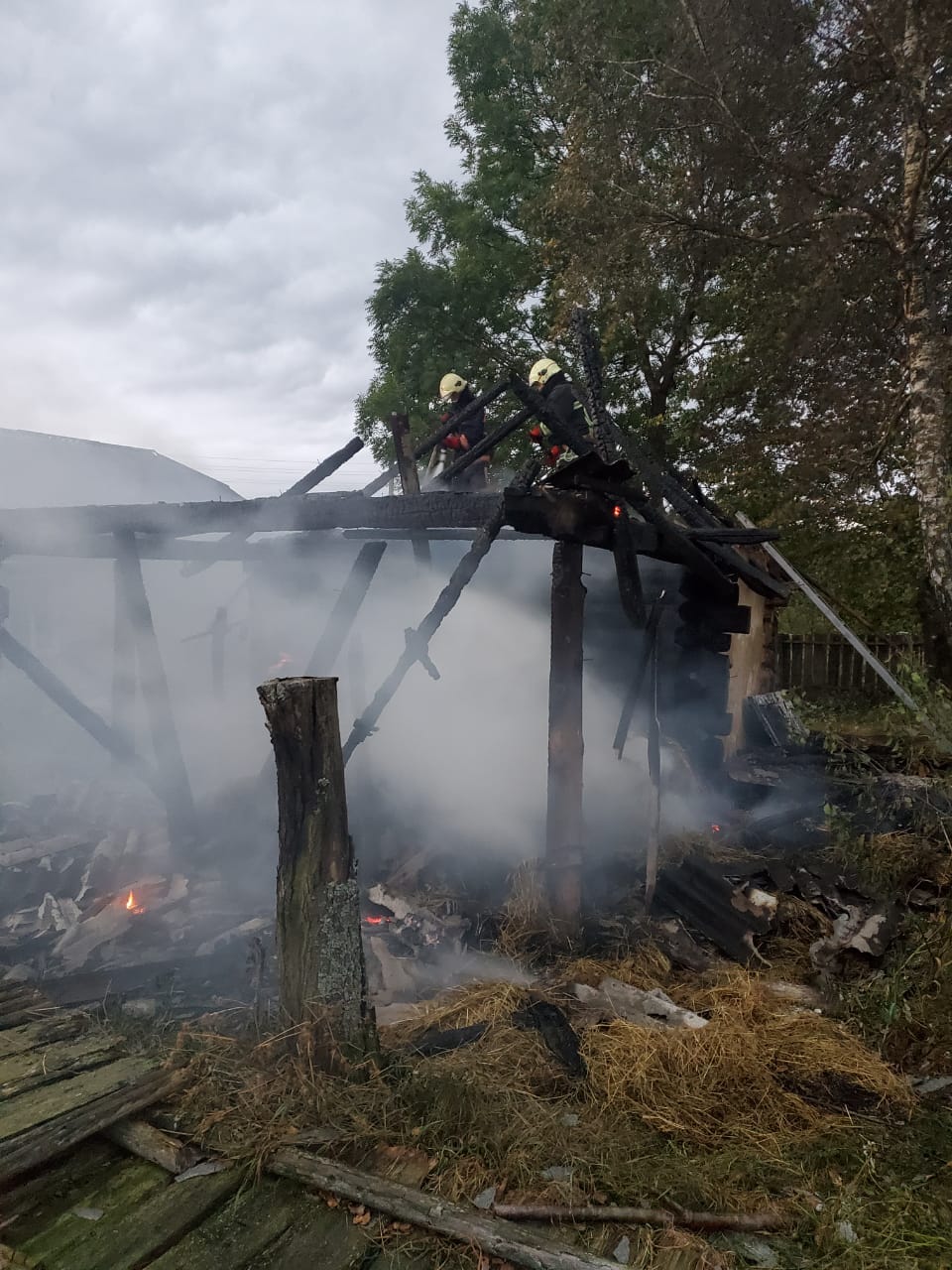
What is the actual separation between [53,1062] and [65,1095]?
0.51 m

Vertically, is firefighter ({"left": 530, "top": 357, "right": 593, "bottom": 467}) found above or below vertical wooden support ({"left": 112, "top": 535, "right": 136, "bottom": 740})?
above

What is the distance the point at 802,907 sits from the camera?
20.8ft

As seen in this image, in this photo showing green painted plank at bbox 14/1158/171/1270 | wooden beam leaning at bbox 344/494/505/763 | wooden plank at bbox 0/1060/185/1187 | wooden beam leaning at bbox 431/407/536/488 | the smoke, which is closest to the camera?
green painted plank at bbox 14/1158/171/1270

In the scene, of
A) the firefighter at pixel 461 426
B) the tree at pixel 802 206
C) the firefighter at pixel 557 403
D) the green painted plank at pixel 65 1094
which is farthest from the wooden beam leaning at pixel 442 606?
the tree at pixel 802 206

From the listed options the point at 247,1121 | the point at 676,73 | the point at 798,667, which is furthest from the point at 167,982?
the point at 798,667

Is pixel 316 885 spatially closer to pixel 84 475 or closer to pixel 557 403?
pixel 557 403

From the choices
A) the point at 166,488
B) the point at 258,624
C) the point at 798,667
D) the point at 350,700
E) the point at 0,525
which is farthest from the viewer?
the point at 166,488

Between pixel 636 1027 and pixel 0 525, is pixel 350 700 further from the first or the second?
pixel 636 1027

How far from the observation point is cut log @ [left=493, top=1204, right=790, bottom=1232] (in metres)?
3.08

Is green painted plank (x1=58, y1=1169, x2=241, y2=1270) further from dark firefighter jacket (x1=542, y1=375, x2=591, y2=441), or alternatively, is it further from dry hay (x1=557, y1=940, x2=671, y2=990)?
dark firefighter jacket (x1=542, y1=375, x2=591, y2=441)

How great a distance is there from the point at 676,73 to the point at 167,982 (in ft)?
39.8

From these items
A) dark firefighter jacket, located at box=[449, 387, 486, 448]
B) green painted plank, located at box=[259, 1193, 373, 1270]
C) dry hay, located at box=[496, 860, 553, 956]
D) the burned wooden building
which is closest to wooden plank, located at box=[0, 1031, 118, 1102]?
green painted plank, located at box=[259, 1193, 373, 1270]

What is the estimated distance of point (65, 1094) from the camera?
12.5ft

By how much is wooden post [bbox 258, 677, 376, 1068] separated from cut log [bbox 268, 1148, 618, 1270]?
0.59 meters
